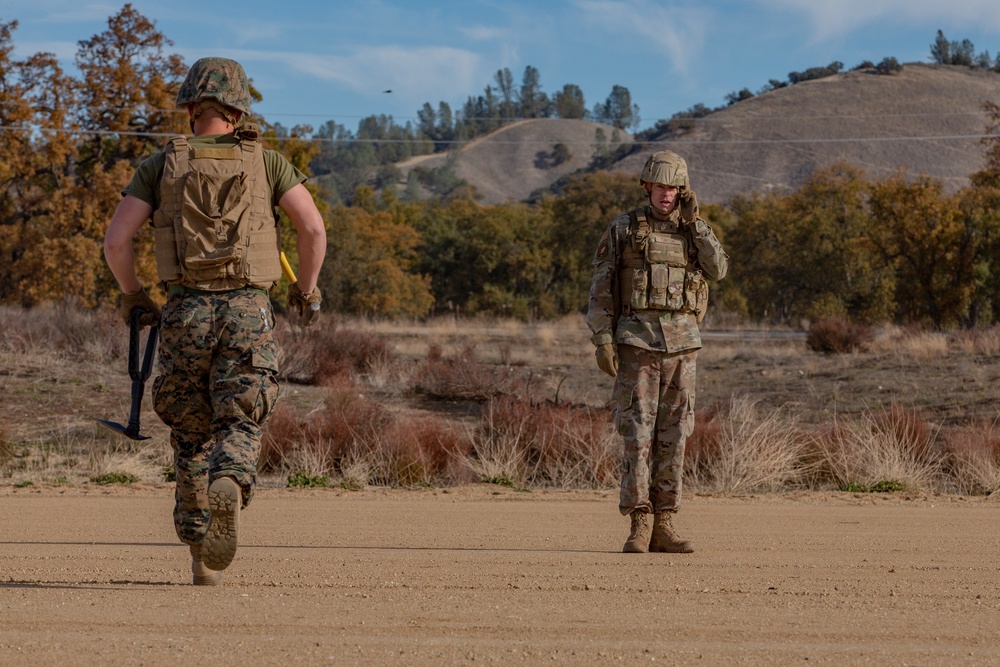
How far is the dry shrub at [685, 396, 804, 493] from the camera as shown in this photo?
12.8 m

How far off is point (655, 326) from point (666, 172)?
87 centimetres

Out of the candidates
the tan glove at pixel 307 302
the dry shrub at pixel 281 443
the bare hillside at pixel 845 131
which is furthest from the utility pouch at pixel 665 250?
the bare hillside at pixel 845 131

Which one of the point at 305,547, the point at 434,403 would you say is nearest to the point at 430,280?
the point at 434,403

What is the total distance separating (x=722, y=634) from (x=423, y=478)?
324 inches

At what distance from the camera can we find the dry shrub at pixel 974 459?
41.8ft

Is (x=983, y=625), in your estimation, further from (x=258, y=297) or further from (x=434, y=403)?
(x=434, y=403)

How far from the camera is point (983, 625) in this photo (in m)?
5.36

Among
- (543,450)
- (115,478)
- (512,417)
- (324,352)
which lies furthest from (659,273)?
(324,352)

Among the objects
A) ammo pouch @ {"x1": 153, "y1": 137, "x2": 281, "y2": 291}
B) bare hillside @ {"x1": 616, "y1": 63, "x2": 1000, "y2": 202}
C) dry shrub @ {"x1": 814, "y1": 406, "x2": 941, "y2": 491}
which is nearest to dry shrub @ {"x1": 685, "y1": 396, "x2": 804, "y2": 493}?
dry shrub @ {"x1": 814, "y1": 406, "x2": 941, "y2": 491}

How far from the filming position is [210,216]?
5.84m

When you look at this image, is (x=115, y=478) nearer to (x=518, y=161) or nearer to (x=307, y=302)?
(x=307, y=302)

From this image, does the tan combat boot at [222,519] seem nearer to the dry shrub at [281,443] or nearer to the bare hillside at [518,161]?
the dry shrub at [281,443]

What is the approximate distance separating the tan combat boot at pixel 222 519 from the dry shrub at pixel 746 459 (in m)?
7.58

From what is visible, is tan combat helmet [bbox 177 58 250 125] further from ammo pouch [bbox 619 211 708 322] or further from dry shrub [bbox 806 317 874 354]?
dry shrub [bbox 806 317 874 354]
